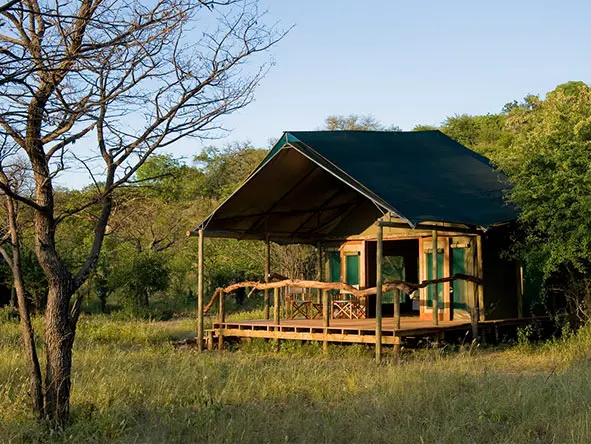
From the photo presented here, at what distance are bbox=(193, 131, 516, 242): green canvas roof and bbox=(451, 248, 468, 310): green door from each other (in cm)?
138

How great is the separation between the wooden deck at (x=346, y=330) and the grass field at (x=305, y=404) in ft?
6.26

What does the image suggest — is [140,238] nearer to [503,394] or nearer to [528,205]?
[528,205]

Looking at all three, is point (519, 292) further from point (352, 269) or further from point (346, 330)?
point (346, 330)

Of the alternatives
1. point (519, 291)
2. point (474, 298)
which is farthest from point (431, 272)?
point (474, 298)

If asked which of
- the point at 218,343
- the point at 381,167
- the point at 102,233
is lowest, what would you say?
the point at 218,343

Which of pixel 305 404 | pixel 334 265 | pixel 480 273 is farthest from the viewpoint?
pixel 334 265

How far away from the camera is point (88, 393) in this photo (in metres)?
6.92

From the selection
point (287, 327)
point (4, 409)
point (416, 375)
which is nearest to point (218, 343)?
point (287, 327)

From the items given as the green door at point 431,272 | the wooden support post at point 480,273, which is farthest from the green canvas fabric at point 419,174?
the green door at point 431,272

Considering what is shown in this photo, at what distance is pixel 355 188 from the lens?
1138 cm

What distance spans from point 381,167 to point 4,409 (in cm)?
799

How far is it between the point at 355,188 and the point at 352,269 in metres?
4.81

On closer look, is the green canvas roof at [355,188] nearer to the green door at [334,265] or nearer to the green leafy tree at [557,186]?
the green door at [334,265]

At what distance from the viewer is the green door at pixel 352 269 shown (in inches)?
624
